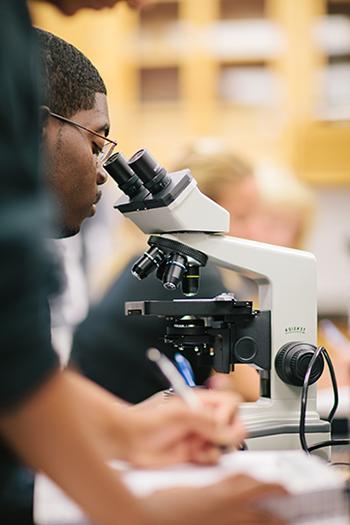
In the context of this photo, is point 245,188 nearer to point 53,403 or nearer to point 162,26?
point 53,403

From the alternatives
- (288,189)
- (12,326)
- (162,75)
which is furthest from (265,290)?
(162,75)

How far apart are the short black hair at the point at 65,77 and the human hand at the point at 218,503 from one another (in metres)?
0.76

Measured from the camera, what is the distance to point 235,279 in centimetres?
221

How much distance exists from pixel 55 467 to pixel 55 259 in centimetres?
16

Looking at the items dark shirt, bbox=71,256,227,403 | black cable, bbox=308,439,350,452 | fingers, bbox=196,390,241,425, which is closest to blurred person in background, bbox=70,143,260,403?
dark shirt, bbox=71,256,227,403

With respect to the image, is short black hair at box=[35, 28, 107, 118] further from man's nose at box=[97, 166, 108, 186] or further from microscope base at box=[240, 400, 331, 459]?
microscope base at box=[240, 400, 331, 459]

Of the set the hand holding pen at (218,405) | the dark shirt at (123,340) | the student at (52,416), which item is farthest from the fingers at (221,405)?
the dark shirt at (123,340)

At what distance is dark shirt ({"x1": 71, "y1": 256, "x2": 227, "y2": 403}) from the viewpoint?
2.03 m

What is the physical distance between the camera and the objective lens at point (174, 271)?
4.48 ft

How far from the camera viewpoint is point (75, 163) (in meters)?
1.38

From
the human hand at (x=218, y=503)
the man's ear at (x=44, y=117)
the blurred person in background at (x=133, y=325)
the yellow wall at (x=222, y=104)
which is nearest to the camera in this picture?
the human hand at (x=218, y=503)

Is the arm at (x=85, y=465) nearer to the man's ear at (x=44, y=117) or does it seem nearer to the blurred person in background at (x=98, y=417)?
the blurred person in background at (x=98, y=417)

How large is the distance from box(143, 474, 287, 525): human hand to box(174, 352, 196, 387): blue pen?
0.59 m

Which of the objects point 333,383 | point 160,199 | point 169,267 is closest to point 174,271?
point 169,267
